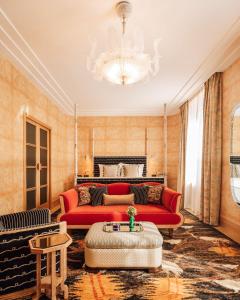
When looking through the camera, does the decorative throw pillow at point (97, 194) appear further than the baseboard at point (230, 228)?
Yes

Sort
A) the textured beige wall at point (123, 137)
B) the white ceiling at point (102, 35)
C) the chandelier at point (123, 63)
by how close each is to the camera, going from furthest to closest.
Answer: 1. the textured beige wall at point (123, 137)
2. the chandelier at point (123, 63)
3. the white ceiling at point (102, 35)

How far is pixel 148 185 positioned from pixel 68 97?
3.11 metres

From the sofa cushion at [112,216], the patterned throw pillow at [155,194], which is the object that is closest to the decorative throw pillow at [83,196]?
the sofa cushion at [112,216]

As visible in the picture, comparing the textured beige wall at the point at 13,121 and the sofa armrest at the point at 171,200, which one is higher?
the textured beige wall at the point at 13,121

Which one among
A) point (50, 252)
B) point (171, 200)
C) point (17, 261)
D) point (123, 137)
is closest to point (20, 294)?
point (17, 261)

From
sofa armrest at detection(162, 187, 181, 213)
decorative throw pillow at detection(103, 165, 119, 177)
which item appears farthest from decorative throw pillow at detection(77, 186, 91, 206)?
decorative throw pillow at detection(103, 165, 119, 177)

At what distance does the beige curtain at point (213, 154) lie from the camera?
14.0 feet

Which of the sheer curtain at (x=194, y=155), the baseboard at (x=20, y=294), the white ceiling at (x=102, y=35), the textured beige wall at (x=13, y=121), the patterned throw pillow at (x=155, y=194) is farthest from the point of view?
the sheer curtain at (x=194, y=155)

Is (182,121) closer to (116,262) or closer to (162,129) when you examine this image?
(162,129)

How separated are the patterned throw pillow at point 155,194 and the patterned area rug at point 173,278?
106cm

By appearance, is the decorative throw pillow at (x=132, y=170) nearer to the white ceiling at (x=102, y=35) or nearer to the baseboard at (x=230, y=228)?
the white ceiling at (x=102, y=35)

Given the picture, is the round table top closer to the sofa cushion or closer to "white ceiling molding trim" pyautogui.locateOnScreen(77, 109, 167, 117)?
the sofa cushion

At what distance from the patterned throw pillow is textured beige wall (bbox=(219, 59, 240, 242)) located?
3.75ft

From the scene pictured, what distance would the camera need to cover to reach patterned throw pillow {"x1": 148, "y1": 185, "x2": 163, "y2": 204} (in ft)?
14.2
